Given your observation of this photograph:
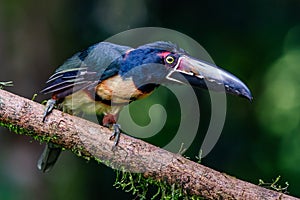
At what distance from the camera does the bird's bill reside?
2.62m

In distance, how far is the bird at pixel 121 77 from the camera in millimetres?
2672

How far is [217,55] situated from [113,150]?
8.10 feet

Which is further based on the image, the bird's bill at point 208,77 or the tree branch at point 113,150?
the bird's bill at point 208,77

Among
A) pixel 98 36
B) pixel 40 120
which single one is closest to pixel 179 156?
pixel 40 120

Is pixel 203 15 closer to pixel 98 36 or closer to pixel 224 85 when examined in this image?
pixel 98 36

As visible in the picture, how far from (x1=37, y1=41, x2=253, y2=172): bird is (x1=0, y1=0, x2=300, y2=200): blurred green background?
1582 millimetres

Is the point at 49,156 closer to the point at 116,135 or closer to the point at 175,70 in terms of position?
the point at 116,135

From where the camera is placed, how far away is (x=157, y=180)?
8.16ft

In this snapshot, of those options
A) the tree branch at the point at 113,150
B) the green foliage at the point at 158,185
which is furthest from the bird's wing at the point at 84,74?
the green foliage at the point at 158,185

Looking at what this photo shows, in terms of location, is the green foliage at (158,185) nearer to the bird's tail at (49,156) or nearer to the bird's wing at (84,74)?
the bird's wing at (84,74)

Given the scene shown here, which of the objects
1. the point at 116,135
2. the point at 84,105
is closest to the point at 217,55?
the point at 84,105

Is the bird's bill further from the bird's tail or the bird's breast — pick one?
the bird's tail

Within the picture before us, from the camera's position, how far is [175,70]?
9.06 feet

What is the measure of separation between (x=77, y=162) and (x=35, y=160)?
1.60 ft
